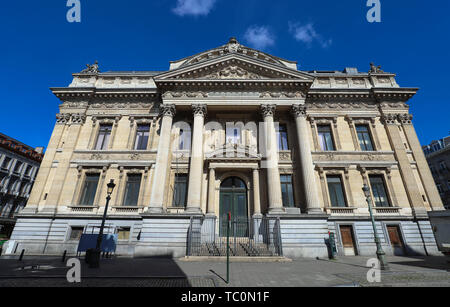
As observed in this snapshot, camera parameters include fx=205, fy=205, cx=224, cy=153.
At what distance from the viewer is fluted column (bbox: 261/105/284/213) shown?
1558 cm

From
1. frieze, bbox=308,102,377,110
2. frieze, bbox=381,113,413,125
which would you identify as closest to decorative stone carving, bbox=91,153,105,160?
frieze, bbox=308,102,377,110

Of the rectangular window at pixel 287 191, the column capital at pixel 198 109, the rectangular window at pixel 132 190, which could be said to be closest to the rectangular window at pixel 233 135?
the column capital at pixel 198 109

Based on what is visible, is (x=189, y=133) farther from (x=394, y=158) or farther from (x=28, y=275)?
(x=394, y=158)

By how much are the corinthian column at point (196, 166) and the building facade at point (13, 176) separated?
125ft

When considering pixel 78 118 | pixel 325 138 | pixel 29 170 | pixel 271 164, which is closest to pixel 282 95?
pixel 325 138

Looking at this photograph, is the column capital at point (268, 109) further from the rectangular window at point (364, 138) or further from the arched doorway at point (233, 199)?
the rectangular window at point (364, 138)

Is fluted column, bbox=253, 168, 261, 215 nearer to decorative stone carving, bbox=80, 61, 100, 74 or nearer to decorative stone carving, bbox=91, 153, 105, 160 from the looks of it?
decorative stone carving, bbox=91, 153, 105, 160

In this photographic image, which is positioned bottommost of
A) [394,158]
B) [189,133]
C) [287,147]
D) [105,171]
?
[105,171]

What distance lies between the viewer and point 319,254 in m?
13.8
